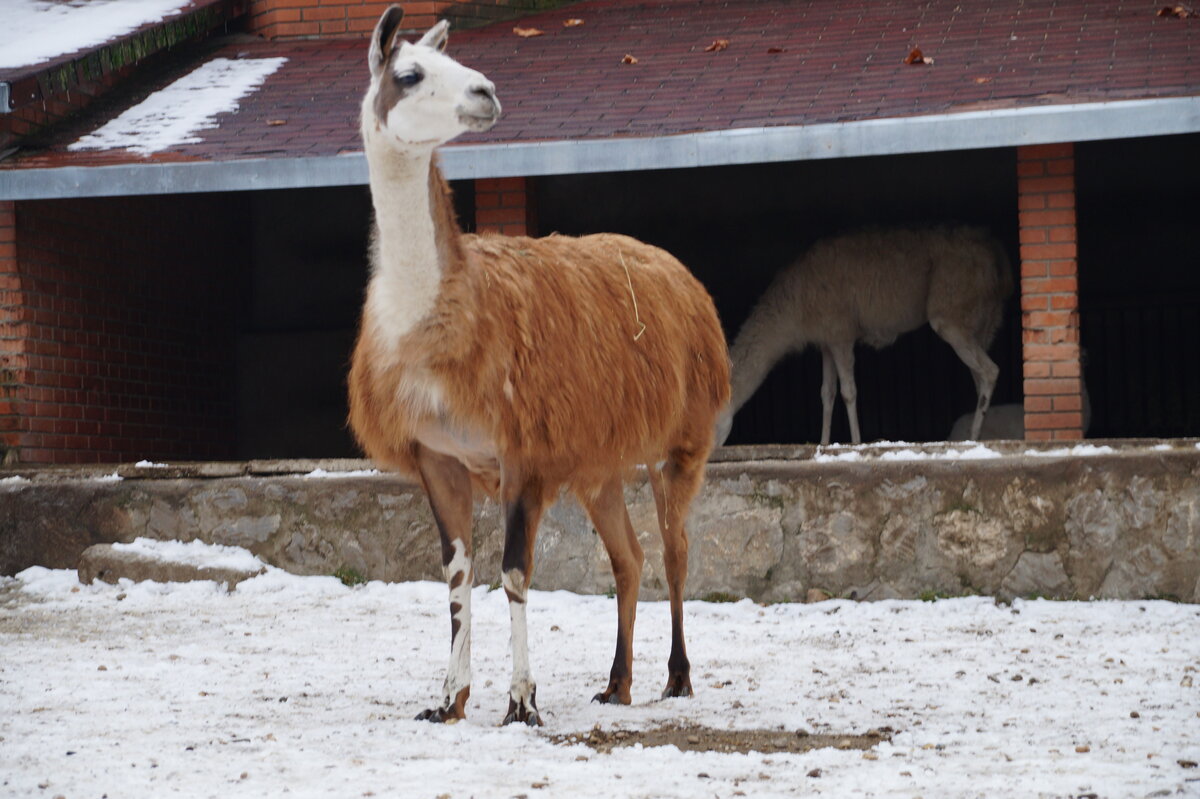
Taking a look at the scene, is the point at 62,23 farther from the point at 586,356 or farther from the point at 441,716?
the point at 441,716

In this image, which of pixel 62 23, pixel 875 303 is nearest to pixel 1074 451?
pixel 875 303

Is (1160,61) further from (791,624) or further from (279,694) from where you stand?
(279,694)

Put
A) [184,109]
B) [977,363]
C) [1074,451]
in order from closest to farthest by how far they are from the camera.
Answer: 1. [1074,451]
2. [184,109]
3. [977,363]

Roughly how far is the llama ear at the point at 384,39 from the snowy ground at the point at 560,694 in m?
2.20

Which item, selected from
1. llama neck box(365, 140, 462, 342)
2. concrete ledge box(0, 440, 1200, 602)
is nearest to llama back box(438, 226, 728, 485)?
llama neck box(365, 140, 462, 342)

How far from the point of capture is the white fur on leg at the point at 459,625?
4996 mm

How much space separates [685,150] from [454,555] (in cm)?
360

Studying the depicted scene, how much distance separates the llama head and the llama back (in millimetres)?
538

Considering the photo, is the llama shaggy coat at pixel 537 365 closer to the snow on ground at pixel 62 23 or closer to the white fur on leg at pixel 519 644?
the white fur on leg at pixel 519 644

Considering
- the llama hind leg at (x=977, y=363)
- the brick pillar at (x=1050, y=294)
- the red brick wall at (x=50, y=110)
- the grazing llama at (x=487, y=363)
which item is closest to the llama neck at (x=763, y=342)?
the llama hind leg at (x=977, y=363)

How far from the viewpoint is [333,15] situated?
38.4 ft

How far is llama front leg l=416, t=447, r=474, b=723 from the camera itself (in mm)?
4988

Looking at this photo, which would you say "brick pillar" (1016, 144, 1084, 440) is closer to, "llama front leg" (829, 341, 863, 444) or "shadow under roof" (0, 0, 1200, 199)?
"shadow under roof" (0, 0, 1200, 199)

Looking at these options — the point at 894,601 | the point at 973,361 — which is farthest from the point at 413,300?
the point at 973,361
